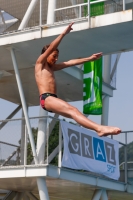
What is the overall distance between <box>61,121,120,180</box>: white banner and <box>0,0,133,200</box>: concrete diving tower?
31cm

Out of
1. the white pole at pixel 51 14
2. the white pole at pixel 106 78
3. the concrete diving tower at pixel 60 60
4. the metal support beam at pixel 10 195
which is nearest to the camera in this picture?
the concrete diving tower at pixel 60 60

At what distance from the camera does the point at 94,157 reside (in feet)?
68.0

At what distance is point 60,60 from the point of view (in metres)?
20.0

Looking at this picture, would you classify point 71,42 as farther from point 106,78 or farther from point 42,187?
point 106,78

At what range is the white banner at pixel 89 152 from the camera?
19.2m

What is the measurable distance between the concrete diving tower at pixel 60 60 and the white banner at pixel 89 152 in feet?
1.01

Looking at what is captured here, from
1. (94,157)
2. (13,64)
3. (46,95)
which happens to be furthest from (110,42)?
(46,95)

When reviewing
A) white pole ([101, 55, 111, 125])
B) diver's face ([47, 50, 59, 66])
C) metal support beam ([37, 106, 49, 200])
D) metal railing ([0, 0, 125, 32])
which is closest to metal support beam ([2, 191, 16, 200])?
white pole ([101, 55, 111, 125])

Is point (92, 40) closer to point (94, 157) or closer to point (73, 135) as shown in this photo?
point (73, 135)

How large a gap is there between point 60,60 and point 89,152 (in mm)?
3528

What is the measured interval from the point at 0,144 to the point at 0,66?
3.05 meters

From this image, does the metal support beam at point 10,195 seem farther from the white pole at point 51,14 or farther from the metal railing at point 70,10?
the white pole at point 51,14

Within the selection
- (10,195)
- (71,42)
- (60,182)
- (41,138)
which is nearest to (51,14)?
(71,42)

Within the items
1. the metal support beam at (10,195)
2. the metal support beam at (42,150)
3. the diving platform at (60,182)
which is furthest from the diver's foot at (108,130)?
the metal support beam at (10,195)
